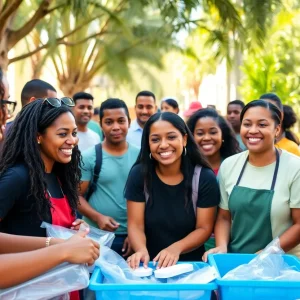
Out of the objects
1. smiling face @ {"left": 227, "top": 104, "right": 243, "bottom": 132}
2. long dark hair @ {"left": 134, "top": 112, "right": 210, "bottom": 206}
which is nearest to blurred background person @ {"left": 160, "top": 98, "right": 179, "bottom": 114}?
smiling face @ {"left": 227, "top": 104, "right": 243, "bottom": 132}

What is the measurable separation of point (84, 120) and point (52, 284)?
399 cm

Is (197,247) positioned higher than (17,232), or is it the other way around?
(17,232)

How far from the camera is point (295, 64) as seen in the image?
62.1 feet

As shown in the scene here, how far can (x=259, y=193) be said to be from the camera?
9.30 feet

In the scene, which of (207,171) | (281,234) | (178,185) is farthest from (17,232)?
(281,234)

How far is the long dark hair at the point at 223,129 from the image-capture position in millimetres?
4055

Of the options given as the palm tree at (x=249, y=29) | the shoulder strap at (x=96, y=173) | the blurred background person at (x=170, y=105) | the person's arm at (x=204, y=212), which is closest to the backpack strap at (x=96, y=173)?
the shoulder strap at (x=96, y=173)

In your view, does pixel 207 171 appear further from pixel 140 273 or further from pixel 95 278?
pixel 95 278

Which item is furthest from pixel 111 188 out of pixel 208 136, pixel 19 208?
pixel 19 208

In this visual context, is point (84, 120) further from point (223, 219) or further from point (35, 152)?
point (35, 152)

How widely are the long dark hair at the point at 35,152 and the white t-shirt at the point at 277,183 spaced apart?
91cm

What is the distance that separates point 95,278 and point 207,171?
44.4 inches

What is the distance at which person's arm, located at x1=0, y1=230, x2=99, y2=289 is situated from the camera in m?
1.93

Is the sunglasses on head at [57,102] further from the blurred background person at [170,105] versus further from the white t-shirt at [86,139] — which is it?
the blurred background person at [170,105]
